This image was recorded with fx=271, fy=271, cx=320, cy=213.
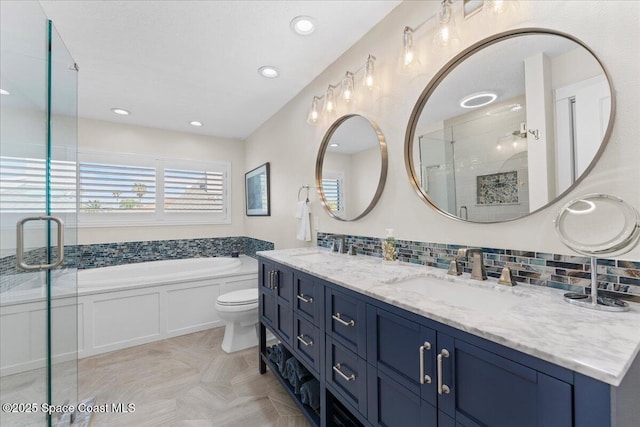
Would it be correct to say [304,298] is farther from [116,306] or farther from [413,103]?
[116,306]

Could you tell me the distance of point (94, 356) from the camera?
2.54 meters

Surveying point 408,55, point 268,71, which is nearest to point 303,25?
point 268,71

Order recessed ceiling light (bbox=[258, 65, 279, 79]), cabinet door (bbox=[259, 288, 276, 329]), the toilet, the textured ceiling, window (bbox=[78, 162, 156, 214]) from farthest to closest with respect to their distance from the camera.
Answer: window (bbox=[78, 162, 156, 214]) < the toilet < recessed ceiling light (bbox=[258, 65, 279, 79]) < cabinet door (bbox=[259, 288, 276, 329]) < the textured ceiling

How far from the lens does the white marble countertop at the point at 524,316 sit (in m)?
0.58

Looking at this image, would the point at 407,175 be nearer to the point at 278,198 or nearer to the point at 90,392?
the point at 278,198

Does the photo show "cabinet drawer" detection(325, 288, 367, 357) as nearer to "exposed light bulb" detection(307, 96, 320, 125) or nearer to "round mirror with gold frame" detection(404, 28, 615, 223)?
"round mirror with gold frame" detection(404, 28, 615, 223)

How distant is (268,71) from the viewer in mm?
2322

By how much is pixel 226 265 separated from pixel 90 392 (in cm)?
198

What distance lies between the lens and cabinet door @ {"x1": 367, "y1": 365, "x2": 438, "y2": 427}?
0.90 metres

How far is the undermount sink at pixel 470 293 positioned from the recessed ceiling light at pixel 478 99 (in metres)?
0.82

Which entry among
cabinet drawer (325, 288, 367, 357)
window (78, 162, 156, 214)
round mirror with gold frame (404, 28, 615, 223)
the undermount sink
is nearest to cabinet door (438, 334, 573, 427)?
the undermount sink

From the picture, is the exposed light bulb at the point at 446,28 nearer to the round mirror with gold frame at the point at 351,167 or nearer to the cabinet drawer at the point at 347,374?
the round mirror with gold frame at the point at 351,167

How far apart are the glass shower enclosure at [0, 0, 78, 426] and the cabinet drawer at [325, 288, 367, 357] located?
1.51m

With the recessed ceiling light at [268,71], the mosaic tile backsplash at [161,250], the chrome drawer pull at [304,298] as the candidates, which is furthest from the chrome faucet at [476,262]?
the mosaic tile backsplash at [161,250]
